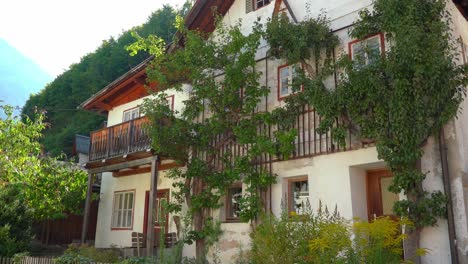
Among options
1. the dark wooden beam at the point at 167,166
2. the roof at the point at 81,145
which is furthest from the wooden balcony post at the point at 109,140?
the roof at the point at 81,145

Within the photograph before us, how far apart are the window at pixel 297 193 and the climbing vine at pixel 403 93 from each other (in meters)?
1.73

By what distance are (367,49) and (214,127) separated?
4.72m

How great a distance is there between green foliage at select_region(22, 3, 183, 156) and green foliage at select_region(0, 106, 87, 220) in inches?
636

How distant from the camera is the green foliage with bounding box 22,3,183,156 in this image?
34.0 m

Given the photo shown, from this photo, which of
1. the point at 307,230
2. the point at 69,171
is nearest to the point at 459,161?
the point at 307,230

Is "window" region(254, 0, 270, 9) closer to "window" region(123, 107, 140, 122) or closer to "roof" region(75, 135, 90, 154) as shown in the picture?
"window" region(123, 107, 140, 122)

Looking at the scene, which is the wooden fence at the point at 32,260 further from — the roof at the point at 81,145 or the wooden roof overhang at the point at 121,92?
the roof at the point at 81,145

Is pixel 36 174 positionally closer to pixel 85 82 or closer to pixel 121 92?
pixel 121 92

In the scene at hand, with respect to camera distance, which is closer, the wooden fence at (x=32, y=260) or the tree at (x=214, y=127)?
the wooden fence at (x=32, y=260)

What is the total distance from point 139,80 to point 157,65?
3.31 m

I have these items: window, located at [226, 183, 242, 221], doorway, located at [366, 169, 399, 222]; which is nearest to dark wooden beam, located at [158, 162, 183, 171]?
window, located at [226, 183, 242, 221]

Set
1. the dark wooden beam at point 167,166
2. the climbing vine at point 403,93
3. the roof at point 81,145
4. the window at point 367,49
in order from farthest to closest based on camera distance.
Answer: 1. the roof at point 81,145
2. the dark wooden beam at point 167,166
3. the window at point 367,49
4. the climbing vine at point 403,93

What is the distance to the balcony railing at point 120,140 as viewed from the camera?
14039 mm

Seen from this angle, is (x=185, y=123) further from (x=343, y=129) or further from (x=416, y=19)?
(x=416, y=19)
